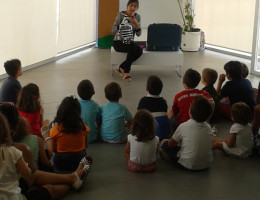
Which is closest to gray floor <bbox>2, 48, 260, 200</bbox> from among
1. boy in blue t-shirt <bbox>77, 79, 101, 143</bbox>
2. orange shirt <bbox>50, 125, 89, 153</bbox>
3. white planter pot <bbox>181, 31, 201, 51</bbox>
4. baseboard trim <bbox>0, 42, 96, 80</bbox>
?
boy in blue t-shirt <bbox>77, 79, 101, 143</bbox>

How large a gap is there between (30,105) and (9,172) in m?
1.36

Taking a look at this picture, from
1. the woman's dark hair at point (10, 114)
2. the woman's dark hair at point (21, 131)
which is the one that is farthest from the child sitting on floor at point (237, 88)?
the woman's dark hair at point (10, 114)

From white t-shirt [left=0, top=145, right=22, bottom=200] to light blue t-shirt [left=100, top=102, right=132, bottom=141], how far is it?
167 cm

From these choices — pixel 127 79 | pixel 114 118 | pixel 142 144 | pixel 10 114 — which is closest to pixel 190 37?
pixel 127 79

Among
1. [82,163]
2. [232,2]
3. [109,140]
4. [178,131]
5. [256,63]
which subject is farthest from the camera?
[232,2]

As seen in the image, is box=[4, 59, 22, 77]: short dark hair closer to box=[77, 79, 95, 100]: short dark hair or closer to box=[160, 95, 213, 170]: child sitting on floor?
box=[77, 79, 95, 100]: short dark hair

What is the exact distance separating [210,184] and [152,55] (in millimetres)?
4210

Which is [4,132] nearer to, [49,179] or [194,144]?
[49,179]

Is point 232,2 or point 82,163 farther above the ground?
point 232,2

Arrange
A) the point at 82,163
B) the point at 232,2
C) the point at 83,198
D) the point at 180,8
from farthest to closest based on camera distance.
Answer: the point at 180,8
the point at 232,2
the point at 82,163
the point at 83,198

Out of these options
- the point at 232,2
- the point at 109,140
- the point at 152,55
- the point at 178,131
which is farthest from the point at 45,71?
the point at 232,2

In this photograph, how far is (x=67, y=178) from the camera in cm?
Result: 304

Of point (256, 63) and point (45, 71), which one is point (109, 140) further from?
point (256, 63)

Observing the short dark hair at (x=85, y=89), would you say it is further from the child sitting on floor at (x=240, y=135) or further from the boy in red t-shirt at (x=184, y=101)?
the child sitting on floor at (x=240, y=135)
